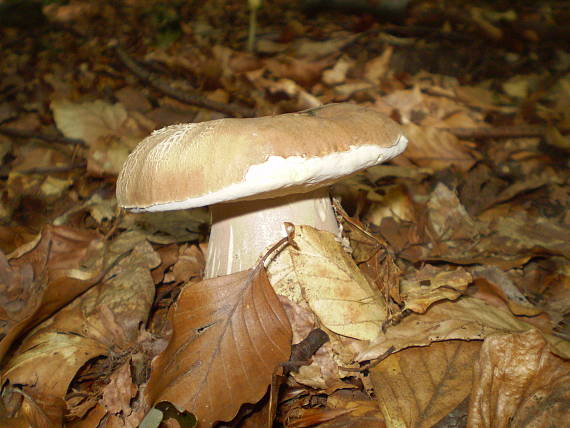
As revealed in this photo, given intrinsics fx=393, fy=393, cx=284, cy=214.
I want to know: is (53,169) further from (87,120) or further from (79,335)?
(79,335)

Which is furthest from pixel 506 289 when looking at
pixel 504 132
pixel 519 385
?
pixel 504 132

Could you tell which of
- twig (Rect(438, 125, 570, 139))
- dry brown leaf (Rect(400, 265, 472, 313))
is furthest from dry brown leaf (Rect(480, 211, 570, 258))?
twig (Rect(438, 125, 570, 139))

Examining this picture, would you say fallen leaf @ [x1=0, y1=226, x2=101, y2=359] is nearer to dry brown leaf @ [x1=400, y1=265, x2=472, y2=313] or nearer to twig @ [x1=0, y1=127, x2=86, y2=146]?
twig @ [x1=0, y1=127, x2=86, y2=146]

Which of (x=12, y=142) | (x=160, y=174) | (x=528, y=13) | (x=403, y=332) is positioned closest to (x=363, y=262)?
(x=403, y=332)

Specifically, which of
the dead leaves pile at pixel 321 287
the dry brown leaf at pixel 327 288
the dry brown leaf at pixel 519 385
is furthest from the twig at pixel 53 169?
the dry brown leaf at pixel 519 385

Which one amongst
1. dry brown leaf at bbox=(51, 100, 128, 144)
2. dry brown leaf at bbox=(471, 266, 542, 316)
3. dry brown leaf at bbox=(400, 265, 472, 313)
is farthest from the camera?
dry brown leaf at bbox=(51, 100, 128, 144)
